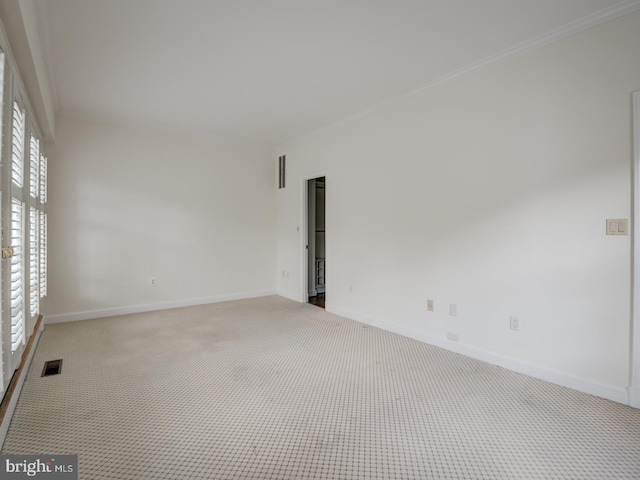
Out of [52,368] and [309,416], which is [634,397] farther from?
[52,368]

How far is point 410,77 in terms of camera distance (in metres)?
3.29

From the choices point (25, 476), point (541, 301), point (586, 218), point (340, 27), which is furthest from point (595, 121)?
point (25, 476)

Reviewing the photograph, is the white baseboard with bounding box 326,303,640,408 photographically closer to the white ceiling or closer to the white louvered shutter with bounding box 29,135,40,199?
the white ceiling

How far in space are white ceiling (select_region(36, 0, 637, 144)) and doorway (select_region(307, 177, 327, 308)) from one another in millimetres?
2037

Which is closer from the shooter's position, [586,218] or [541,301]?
[586,218]

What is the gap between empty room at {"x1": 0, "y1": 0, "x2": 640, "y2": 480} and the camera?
1.91 metres

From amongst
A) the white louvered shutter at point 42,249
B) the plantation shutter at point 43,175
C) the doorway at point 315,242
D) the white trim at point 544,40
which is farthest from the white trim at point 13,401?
the white trim at point 544,40

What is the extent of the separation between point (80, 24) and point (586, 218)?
149 inches

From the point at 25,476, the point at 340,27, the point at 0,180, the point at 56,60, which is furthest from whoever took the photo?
the point at 56,60

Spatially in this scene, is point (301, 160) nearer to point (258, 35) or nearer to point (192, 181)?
point (192, 181)

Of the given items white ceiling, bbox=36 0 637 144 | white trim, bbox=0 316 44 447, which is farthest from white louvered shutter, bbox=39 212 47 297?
white ceiling, bbox=36 0 637 144

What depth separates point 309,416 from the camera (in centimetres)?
212

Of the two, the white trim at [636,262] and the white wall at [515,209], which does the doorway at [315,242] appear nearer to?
the white wall at [515,209]

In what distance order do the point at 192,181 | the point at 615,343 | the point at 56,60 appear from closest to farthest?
the point at 615,343 → the point at 56,60 → the point at 192,181
